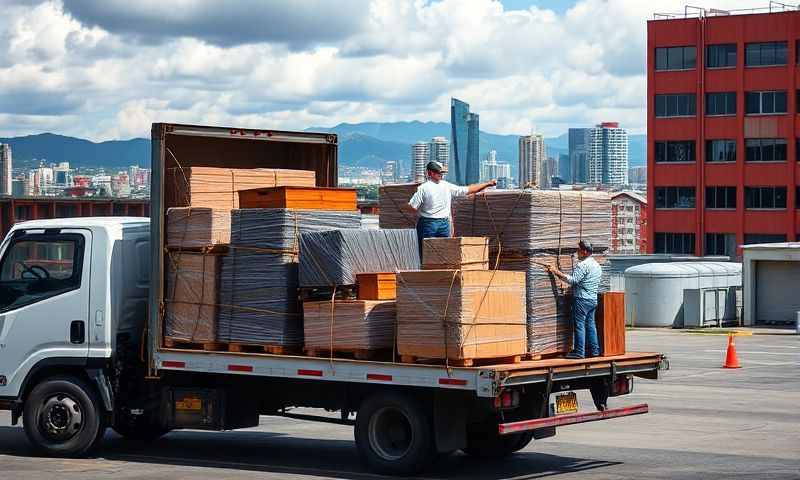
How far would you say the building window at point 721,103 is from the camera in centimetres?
8381

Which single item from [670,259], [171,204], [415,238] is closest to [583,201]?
[415,238]

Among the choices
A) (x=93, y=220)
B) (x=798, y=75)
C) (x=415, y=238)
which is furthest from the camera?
(x=798, y=75)

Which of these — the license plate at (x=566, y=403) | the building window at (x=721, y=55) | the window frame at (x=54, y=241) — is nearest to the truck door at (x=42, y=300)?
the window frame at (x=54, y=241)

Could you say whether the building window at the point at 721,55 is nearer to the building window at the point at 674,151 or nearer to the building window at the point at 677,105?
the building window at the point at 677,105

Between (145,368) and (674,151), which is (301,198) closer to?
(145,368)

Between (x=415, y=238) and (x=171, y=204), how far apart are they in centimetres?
277

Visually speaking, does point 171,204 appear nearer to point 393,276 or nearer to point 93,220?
point 93,220

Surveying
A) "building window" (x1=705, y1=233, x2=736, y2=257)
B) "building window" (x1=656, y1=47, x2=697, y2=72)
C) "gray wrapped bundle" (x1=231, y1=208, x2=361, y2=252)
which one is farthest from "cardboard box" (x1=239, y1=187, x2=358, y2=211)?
"building window" (x1=656, y1=47, x2=697, y2=72)

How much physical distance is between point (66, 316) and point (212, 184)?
2127 mm

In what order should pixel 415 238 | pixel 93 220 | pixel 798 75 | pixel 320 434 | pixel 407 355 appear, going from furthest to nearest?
pixel 798 75
pixel 320 434
pixel 93 220
pixel 415 238
pixel 407 355

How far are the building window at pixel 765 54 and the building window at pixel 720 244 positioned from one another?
11.0 m

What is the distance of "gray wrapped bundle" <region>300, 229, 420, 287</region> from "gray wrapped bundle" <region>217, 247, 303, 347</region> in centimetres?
28

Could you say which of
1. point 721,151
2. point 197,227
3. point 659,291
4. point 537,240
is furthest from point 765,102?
point 197,227

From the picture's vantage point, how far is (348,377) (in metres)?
12.6
